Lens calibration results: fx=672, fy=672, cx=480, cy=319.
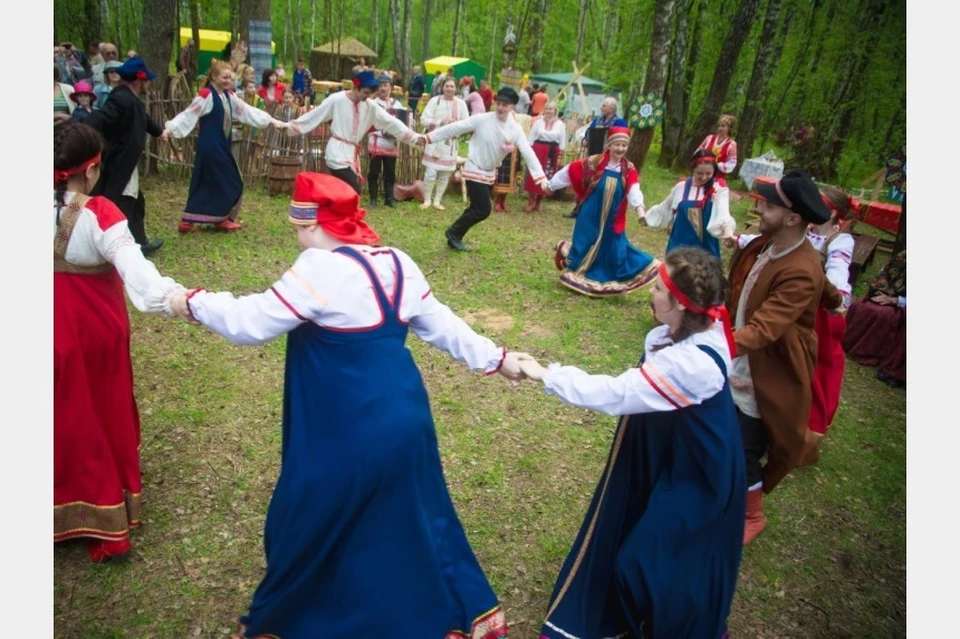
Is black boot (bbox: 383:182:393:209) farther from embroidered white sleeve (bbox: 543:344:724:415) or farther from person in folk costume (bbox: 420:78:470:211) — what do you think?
embroidered white sleeve (bbox: 543:344:724:415)

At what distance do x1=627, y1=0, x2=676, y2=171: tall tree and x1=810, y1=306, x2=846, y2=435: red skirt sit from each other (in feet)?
32.8

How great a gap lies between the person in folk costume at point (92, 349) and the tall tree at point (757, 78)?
625 inches

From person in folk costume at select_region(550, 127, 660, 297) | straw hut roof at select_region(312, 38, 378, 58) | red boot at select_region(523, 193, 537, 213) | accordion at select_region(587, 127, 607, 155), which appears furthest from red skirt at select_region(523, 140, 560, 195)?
straw hut roof at select_region(312, 38, 378, 58)

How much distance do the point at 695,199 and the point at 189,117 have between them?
17.0ft

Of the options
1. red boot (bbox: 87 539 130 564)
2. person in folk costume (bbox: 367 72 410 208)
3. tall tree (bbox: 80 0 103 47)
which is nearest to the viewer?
red boot (bbox: 87 539 130 564)

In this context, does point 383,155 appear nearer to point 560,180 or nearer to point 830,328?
point 560,180

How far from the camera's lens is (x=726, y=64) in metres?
14.7

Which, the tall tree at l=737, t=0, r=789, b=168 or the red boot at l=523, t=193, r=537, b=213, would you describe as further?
the tall tree at l=737, t=0, r=789, b=168

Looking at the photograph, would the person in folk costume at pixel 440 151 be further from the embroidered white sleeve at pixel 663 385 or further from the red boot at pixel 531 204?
the embroidered white sleeve at pixel 663 385

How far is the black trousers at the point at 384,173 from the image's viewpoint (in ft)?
32.4

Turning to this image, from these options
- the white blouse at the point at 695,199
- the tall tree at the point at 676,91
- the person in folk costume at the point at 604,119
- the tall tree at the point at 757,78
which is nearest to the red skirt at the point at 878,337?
the white blouse at the point at 695,199

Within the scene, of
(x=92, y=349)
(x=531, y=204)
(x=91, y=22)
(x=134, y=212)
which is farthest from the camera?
(x=91, y=22)

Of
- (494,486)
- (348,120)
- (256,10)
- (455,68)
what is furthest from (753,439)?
(455,68)

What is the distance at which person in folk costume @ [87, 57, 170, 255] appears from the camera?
19.4 feet
